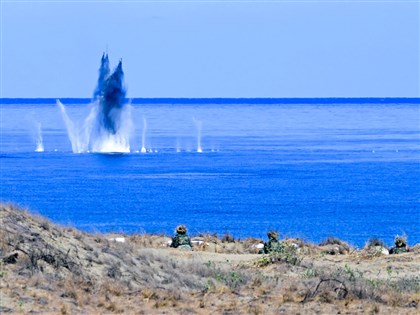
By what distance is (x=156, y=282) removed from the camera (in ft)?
54.4

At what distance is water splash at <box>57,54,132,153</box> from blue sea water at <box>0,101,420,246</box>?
7.90 ft

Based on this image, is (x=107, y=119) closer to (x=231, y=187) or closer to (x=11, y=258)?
(x=231, y=187)

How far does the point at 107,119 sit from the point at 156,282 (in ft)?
252

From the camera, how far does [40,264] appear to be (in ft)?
50.5

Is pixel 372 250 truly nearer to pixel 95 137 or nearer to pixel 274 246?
pixel 274 246

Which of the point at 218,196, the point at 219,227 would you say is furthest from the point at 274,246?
the point at 218,196

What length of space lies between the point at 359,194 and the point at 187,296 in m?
44.1

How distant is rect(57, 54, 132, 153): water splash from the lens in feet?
303

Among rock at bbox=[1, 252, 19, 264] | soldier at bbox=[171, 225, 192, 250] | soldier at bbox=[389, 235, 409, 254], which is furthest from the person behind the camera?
soldier at bbox=[171, 225, 192, 250]

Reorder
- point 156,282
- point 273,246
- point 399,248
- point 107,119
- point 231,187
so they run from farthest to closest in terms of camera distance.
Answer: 1. point 107,119
2. point 231,187
3. point 399,248
4. point 273,246
5. point 156,282
